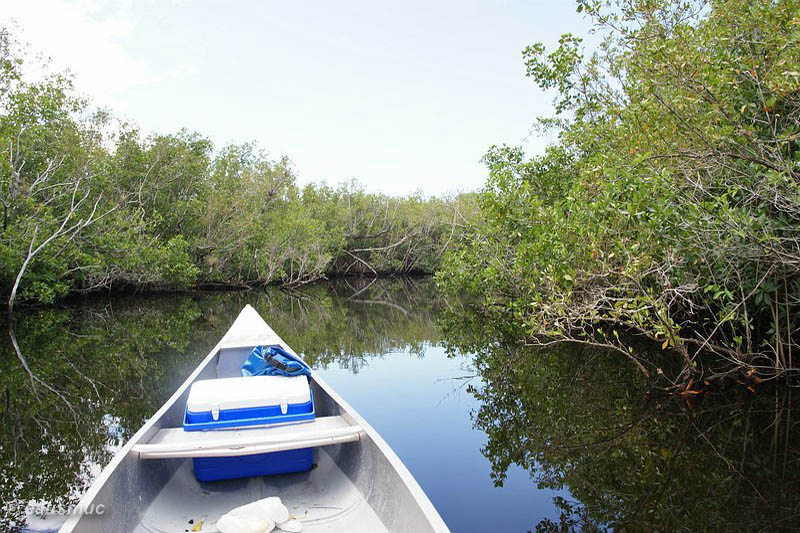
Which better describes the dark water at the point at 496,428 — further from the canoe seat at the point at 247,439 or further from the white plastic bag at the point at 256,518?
the white plastic bag at the point at 256,518

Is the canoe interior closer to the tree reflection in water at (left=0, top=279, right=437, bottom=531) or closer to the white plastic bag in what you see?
the white plastic bag

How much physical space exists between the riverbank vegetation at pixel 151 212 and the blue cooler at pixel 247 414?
8.60 meters

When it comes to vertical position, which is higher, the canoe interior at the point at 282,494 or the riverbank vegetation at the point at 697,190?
the riverbank vegetation at the point at 697,190

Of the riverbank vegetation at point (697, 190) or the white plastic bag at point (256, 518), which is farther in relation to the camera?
the riverbank vegetation at point (697, 190)

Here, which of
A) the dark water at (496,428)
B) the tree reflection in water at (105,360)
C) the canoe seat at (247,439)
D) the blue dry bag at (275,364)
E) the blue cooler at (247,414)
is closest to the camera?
the canoe seat at (247,439)

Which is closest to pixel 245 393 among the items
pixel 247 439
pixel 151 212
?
pixel 247 439

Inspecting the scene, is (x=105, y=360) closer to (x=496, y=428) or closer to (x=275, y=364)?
(x=275, y=364)

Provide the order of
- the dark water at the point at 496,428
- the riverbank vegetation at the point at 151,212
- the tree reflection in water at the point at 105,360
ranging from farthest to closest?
1. the riverbank vegetation at the point at 151,212
2. the tree reflection in water at the point at 105,360
3. the dark water at the point at 496,428

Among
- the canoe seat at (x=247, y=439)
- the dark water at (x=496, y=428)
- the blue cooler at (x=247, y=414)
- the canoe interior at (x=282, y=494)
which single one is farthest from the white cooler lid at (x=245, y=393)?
the dark water at (x=496, y=428)

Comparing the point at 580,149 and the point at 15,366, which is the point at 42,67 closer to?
the point at 15,366

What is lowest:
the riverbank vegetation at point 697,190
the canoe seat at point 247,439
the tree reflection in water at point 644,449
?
the tree reflection in water at point 644,449

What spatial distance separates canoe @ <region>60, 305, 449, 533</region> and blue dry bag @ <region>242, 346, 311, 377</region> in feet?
2.90

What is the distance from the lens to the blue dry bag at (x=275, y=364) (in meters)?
5.04

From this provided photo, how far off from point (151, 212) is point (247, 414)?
71.0ft
